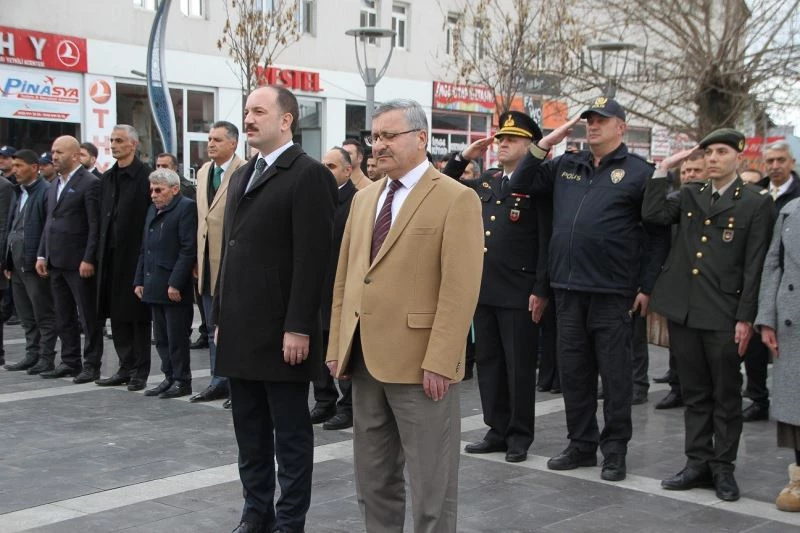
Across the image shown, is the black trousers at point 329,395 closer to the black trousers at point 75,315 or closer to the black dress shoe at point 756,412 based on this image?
the black trousers at point 75,315

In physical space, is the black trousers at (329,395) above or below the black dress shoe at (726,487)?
above

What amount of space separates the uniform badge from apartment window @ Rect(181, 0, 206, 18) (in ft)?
66.0

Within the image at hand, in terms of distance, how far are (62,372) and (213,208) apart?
256 cm

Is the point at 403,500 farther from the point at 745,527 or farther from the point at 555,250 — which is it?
the point at 555,250

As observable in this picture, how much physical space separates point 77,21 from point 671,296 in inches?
731

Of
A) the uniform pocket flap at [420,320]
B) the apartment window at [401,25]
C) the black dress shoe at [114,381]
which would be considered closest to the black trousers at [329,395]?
the black dress shoe at [114,381]

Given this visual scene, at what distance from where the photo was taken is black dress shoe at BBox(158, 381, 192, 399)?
29.2 feet

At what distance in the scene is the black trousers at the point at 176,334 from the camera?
8.89 metres

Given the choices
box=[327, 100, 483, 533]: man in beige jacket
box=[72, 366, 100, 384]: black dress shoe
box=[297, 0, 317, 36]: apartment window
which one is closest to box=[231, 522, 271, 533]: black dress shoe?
box=[327, 100, 483, 533]: man in beige jacket

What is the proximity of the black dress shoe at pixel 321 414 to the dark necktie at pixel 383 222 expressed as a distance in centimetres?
365

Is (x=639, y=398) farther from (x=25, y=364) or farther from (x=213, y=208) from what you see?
(x=25, y=364)

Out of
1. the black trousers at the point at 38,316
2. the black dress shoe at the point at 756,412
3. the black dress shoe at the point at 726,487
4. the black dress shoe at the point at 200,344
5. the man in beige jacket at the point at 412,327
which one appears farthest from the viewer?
the black dress shoe at the point at 200,344

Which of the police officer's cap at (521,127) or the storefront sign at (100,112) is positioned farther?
the storefront sign at (100,112)

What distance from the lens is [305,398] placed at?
5180 mm
